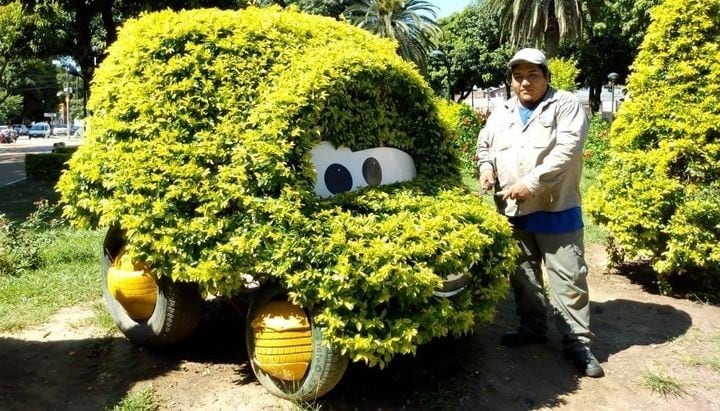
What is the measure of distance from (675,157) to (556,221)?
83.2 inches

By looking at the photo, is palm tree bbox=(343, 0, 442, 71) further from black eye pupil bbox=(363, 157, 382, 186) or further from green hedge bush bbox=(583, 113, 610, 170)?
black eye pupil bbox=(363, 157, 382, 186)

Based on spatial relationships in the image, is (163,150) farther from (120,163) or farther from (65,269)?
(65,269)

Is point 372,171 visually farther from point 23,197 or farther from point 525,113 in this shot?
point 23,197

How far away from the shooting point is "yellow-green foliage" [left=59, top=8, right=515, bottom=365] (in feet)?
9.08

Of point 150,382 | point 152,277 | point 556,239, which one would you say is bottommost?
point 150,382

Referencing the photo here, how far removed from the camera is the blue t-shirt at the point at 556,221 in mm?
3672

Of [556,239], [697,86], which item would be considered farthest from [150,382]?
[697,86]

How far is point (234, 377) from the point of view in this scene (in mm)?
3549

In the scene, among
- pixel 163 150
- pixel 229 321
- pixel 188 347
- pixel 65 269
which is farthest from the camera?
pixel 65 269

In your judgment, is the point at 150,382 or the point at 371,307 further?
the point at 150,382

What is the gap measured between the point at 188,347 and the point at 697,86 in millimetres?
4651

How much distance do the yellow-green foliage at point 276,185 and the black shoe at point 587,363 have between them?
2.99 ft

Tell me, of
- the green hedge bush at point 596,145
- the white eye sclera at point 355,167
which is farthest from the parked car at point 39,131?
the white eye sclera at point 355,167

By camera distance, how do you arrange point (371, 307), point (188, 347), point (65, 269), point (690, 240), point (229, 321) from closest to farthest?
point (371, 307) < point (188, 347) < point (229, 321) < point (690, 240) < point (65, 269)
